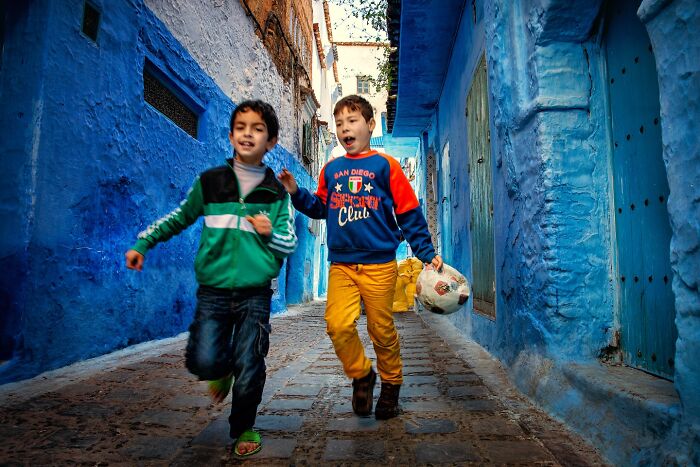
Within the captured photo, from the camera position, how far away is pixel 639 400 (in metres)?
1.78

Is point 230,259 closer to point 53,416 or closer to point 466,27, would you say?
point 53,416

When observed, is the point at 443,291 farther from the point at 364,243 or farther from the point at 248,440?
the point at 248,440

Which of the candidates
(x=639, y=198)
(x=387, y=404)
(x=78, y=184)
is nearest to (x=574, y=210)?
(x=639, y=198)

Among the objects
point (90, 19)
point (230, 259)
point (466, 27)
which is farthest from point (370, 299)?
point (466, 27)

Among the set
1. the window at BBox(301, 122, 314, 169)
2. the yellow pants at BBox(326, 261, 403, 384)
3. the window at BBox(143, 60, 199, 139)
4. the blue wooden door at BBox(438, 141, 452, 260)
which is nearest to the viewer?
the yellow pants at BBox(326, 261, 403, 384)

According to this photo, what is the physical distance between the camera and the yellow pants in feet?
8.07

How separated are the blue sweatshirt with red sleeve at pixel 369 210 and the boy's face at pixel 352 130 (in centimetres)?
6

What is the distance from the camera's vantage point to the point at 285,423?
91.8 inches

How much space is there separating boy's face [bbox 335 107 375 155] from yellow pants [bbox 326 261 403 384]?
2.25 feet

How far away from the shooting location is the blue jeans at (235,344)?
6.49 ft

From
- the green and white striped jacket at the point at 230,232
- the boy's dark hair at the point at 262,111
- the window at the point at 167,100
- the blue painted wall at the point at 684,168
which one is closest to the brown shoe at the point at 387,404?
the green and white striped jacket at the point at 230,232

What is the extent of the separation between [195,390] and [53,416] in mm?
804

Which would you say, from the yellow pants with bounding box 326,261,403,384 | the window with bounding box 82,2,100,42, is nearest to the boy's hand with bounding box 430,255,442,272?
the yellow pants with bounding box 326,261,403,384

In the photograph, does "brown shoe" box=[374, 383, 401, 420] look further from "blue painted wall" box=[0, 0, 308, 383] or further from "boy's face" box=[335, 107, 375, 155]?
"blue painted wall" box=[0, 0, 308, 383]
